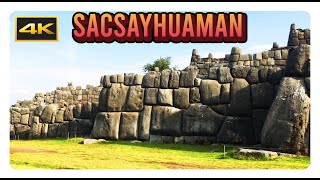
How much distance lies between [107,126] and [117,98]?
1.28 m

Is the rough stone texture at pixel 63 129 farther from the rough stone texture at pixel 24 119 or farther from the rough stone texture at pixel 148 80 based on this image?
the rough stone texture at pixel 148 80

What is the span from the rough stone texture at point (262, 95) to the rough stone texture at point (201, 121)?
4.58 ft

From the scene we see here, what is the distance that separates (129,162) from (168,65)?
3786 centimetres

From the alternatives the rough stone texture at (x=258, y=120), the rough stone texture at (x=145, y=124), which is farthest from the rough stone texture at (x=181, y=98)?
the rough stone texture at (x=258, y=120)

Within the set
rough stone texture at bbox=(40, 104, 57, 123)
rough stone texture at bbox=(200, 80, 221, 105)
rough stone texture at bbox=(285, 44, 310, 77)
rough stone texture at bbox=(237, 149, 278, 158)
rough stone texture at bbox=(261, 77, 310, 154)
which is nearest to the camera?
rough stone texture at bbox=(237, 149, 278, 158)

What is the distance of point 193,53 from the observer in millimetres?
33938

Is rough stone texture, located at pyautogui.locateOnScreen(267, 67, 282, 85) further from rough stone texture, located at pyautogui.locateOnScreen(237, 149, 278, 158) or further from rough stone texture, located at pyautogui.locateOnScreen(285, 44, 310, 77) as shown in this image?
rough stone texture, located at pyautogui.locateOnScreen(237, 149, 278, 158)

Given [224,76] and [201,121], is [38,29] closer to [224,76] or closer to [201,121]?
[201,121]

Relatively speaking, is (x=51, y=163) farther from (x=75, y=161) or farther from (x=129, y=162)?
(x=129, y=162)

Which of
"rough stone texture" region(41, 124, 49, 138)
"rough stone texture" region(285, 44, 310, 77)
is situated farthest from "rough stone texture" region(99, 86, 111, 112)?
"rough stone texture" region(285, 44, 310, 77)

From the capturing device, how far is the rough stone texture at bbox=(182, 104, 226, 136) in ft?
60.2

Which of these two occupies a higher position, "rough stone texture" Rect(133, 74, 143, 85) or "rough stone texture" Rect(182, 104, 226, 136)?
"rough stone texture" Rect(133, 74, 143, 85)

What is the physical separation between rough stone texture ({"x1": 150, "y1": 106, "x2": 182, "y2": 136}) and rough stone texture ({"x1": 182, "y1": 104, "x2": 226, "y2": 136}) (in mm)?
288
